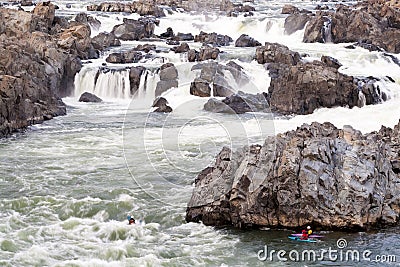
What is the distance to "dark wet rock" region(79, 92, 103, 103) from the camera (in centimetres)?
3384

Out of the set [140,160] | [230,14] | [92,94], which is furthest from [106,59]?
[230,14]

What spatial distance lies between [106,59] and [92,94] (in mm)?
4841

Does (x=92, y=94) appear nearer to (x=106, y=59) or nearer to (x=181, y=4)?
(x=106, y=59)

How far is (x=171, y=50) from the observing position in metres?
41.6

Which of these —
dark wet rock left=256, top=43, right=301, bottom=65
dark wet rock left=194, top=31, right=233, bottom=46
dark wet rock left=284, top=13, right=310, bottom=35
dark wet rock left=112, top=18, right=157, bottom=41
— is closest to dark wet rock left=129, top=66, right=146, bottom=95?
dark wet rock left=256, top=43, right=301, bottom=65

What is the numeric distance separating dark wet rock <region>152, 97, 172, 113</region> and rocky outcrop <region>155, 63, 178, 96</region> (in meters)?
2.29

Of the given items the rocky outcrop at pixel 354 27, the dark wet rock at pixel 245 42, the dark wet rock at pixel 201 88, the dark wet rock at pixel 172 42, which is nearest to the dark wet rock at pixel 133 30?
the dark wet rock at pixel 172 42

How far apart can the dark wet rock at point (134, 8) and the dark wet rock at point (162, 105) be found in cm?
2831

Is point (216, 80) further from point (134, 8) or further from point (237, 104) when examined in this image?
point (134, 8)

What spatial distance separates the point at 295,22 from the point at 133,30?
13016mm

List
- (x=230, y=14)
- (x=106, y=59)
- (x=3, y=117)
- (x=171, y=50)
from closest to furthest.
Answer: (x=3, y=117) → (x=106, y=59) → (x=171, y=50) → (x=230, y=14)

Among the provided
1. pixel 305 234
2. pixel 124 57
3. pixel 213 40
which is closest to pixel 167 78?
pixel 124 57

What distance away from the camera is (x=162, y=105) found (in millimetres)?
31375

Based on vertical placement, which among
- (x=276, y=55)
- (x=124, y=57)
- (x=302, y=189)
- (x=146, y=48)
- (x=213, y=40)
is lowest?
(x=302, y=189)
